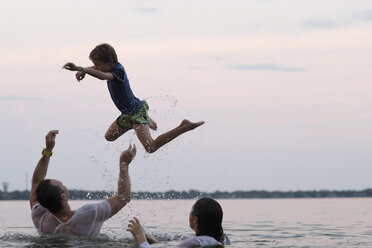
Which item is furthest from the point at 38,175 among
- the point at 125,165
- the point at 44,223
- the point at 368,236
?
the point at 368,236

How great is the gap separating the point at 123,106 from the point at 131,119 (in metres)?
0.35

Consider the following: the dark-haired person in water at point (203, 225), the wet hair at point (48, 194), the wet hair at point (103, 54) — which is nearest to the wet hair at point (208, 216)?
the dark-haired person in water at point (203, 225)

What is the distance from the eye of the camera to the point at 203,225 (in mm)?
8805

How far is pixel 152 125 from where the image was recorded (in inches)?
524

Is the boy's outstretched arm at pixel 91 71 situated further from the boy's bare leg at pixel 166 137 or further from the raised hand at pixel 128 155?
the raised hand at pixel 128 155

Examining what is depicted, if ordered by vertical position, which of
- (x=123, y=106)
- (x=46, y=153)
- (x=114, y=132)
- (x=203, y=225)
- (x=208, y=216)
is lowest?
(x=203, y=225)

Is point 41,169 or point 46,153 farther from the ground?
point 46,153

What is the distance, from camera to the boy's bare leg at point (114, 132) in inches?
504

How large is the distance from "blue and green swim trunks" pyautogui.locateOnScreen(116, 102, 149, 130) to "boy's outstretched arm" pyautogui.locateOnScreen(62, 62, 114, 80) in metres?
0.98

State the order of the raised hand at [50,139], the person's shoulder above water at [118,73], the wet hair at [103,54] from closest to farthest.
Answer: the raised hand at [50,139], the wet hair at [103,54], the person's shoulder above water at [118,73]

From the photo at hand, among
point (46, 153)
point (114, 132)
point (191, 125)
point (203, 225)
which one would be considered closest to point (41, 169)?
point (46, 153)

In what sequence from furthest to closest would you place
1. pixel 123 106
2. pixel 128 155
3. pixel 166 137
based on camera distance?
pixel 123 106
pixel 166 137
pixel 128 155

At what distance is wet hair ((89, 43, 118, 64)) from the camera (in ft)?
39.5

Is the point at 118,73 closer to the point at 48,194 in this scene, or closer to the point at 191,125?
the point at 191,125
